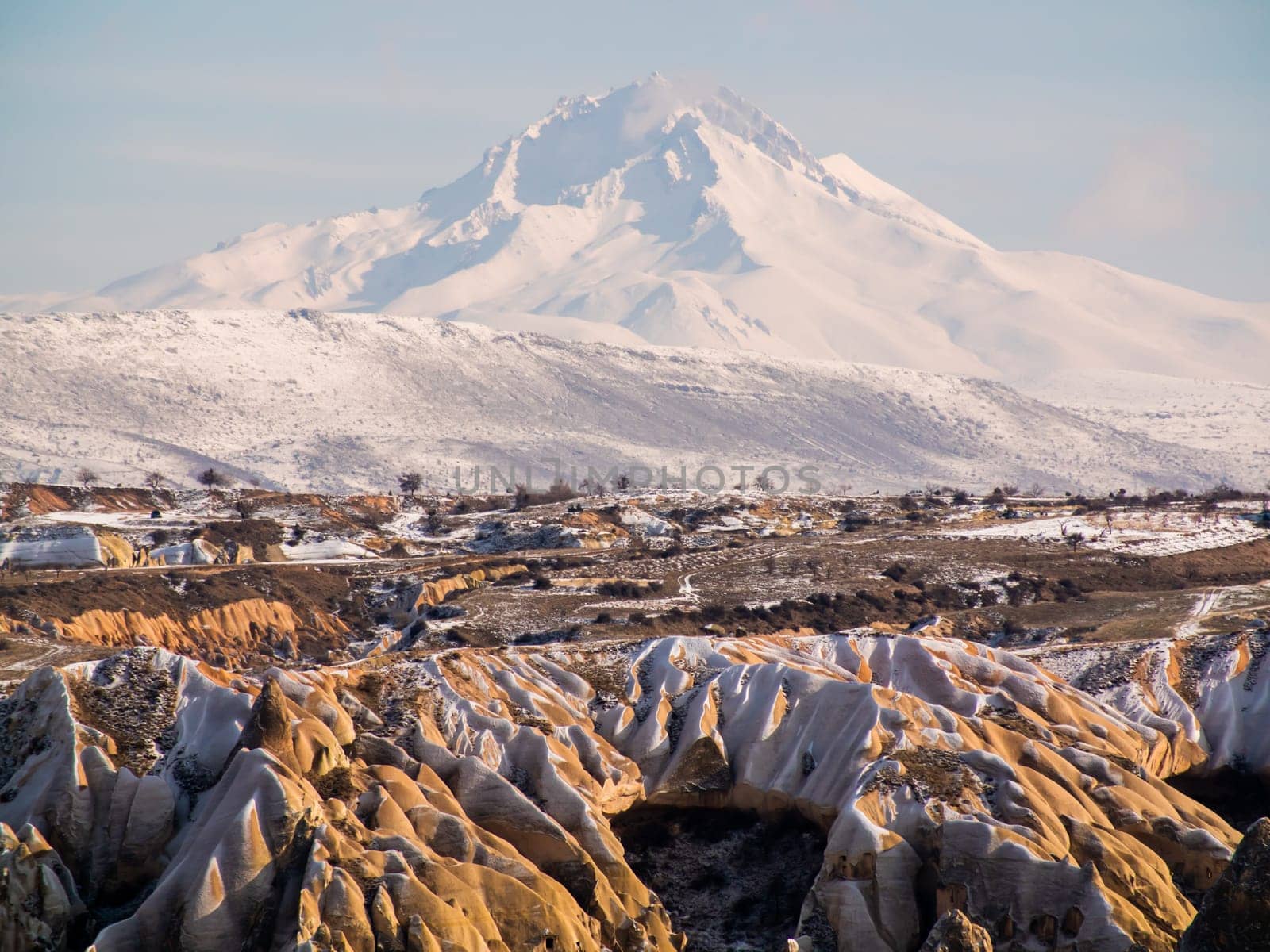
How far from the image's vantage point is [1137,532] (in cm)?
15912

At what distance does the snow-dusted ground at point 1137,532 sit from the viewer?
488ft

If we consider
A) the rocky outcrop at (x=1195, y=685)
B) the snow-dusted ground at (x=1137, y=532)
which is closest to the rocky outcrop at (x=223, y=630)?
the rocky outcrop at (x=1195, y=685)

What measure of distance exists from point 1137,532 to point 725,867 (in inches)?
4319

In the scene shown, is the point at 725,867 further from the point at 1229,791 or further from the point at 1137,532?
the point at 1137,532

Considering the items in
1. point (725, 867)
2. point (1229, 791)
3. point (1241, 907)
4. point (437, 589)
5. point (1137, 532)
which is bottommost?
point (437, 589)

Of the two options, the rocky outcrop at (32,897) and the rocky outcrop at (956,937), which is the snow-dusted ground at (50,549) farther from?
the rocky outcrop at (956,937)

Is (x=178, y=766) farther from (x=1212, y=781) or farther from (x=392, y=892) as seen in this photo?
(x=1212, y=781)

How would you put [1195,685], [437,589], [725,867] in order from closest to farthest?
[725,867], [1195,685], [437,589]

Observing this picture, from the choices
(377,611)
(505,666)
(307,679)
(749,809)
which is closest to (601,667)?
(505,666)

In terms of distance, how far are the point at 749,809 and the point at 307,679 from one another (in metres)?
20.0

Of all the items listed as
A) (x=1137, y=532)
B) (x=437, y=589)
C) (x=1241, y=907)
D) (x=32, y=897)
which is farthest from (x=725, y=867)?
(x=1137, y=532)

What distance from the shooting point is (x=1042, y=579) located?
129 m

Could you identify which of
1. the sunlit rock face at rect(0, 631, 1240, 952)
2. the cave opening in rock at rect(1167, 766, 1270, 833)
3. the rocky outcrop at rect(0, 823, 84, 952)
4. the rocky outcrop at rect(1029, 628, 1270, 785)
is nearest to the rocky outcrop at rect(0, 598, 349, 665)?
the sunlit rock face at rect(0, 631, 1240, 952)

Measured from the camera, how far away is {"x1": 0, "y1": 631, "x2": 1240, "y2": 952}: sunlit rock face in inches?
1919
